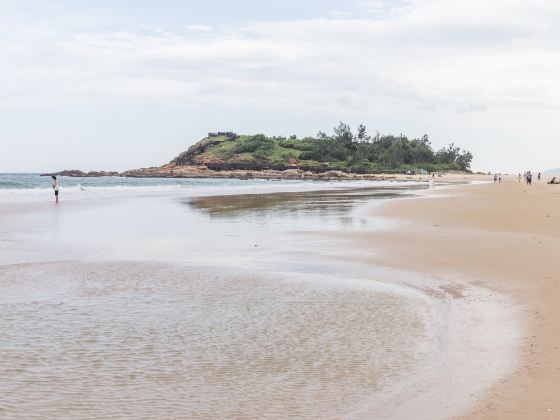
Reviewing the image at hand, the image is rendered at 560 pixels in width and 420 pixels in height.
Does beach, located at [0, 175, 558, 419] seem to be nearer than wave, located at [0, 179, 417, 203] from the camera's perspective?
Yes

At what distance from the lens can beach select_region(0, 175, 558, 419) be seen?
217 inches

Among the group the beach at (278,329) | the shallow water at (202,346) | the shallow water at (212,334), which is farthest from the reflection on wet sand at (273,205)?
the shallow water at (202,346)

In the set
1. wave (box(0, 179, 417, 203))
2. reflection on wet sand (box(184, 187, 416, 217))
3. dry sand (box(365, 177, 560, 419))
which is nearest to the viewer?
dry sand (box(365, 177, 560, 419))

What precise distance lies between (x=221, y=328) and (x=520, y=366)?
12.5 feet

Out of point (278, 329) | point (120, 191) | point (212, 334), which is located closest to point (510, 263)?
point (278, 329)

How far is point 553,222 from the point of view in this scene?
21.6 metres

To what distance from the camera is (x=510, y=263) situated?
13.2 m

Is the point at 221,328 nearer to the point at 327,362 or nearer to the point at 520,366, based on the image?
the point at 327,362

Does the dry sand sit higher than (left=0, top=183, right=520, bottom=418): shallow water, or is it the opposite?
the dry sand

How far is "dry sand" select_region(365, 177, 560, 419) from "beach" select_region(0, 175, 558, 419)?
5 centimetres

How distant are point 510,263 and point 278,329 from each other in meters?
7.43

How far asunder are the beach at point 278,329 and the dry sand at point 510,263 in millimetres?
47

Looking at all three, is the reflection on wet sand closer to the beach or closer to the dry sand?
the dry sand

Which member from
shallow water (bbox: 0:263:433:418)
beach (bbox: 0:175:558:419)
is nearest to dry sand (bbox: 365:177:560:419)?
beach (bbox: 0:175:558:419)
